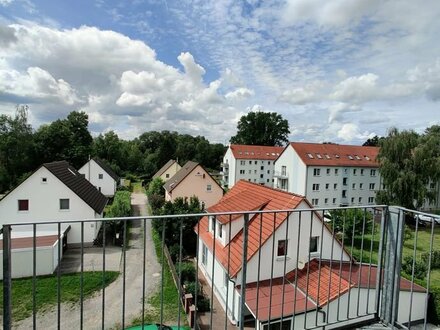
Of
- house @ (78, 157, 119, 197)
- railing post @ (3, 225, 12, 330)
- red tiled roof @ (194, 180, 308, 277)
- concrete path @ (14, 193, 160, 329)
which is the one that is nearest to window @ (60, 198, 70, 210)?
concrete path @ (14, 193, 160, 329)

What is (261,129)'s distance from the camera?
180 ft

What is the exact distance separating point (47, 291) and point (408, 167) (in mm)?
24533

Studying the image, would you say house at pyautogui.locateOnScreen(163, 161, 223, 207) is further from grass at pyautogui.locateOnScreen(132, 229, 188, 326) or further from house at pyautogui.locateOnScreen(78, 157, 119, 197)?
grass at pyautogui.locateOnScreen(132, 229, 188, 326)

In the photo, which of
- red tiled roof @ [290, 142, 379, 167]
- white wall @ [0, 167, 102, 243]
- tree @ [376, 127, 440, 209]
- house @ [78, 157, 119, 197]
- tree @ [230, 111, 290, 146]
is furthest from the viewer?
tree @ [230, 111, 290, 146]

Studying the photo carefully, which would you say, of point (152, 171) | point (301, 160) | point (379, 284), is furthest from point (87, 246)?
point (152, 171)

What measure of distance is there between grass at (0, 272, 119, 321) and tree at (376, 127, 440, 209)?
20976 millimetres

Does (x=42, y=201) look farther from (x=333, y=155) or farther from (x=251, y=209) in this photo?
(x=333, y=155)

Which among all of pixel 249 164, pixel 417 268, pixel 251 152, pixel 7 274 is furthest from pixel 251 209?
pixel 251 152

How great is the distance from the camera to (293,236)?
28.6 feet

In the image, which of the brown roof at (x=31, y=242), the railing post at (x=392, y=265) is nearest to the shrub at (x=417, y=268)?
the railing post at (x=392, y=265)

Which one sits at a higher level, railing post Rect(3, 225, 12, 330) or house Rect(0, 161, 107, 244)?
Answer: railing post Rect(3, 225, 12, 330)

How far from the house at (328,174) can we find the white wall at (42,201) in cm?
1921

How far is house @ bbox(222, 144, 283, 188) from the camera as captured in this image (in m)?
40.9

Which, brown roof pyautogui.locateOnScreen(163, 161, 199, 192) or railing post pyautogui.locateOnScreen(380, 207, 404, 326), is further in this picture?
brown roof pyautogui.locateOnScreen(163, 161, 199, 192)
